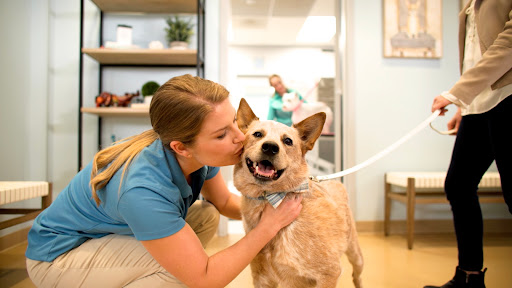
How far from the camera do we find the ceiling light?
5.51m

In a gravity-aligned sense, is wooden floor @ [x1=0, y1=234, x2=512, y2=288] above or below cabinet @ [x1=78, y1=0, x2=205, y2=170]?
below

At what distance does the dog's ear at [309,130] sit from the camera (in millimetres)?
1246

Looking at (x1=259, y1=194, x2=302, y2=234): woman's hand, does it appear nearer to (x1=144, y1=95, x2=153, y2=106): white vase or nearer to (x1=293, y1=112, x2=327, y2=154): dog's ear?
(x1=293, y1=112, x2=327, y2=154): dog's ear

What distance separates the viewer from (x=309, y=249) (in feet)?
3.62

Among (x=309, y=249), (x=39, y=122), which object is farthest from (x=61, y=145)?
(x=309, y=249)

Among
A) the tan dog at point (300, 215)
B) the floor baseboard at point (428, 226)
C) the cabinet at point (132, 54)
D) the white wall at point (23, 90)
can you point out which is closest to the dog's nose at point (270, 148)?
the tan dog at point (300, 215)

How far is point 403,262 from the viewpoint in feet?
7.38

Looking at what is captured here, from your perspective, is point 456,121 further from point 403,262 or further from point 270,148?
point 270,148

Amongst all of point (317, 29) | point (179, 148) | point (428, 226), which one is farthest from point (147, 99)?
point (317, 29)

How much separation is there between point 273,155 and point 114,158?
590 mm

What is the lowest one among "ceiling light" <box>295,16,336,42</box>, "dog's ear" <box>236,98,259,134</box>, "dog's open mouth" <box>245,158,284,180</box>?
"dog's open mouth" <box>245,158,284,180</box>

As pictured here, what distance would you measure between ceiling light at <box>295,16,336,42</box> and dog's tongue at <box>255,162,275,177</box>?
15.8 ft

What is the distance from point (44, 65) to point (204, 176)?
7.87 ft

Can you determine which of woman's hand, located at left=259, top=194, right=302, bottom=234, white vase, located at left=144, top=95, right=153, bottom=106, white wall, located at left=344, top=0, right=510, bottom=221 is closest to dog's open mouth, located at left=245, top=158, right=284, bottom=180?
woman's hand, located at left=259, top=194, right=302, bottom=234
